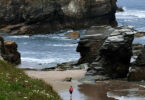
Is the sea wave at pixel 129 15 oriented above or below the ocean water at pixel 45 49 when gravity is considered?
below

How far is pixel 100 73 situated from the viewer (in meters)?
38.1

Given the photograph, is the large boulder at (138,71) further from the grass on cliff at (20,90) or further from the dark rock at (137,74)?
the grass on cliff at (20,90)

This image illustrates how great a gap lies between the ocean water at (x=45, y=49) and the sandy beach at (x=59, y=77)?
206 inches

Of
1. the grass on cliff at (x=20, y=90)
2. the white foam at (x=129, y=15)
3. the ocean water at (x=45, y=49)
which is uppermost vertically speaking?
the grass on cliff at (x=20, y=90)

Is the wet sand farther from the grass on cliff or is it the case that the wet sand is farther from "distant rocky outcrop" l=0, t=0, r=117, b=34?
"distant rocky outcrop" l=0, t=0, r=117, b=34

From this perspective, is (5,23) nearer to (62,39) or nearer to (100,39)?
(62,39)

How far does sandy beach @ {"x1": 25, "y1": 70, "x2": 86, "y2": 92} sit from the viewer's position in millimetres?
34219

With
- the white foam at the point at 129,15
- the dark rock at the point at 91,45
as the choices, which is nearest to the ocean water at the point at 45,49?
the dark rock at the point at 91,45

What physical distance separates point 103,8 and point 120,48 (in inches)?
2098

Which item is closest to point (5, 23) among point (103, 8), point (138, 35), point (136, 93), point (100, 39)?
point (103, 8)

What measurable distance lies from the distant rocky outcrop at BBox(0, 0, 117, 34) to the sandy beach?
138 feet

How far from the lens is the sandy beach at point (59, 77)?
1347 inches

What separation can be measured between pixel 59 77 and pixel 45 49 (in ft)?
87.0

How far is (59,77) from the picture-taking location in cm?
3869
